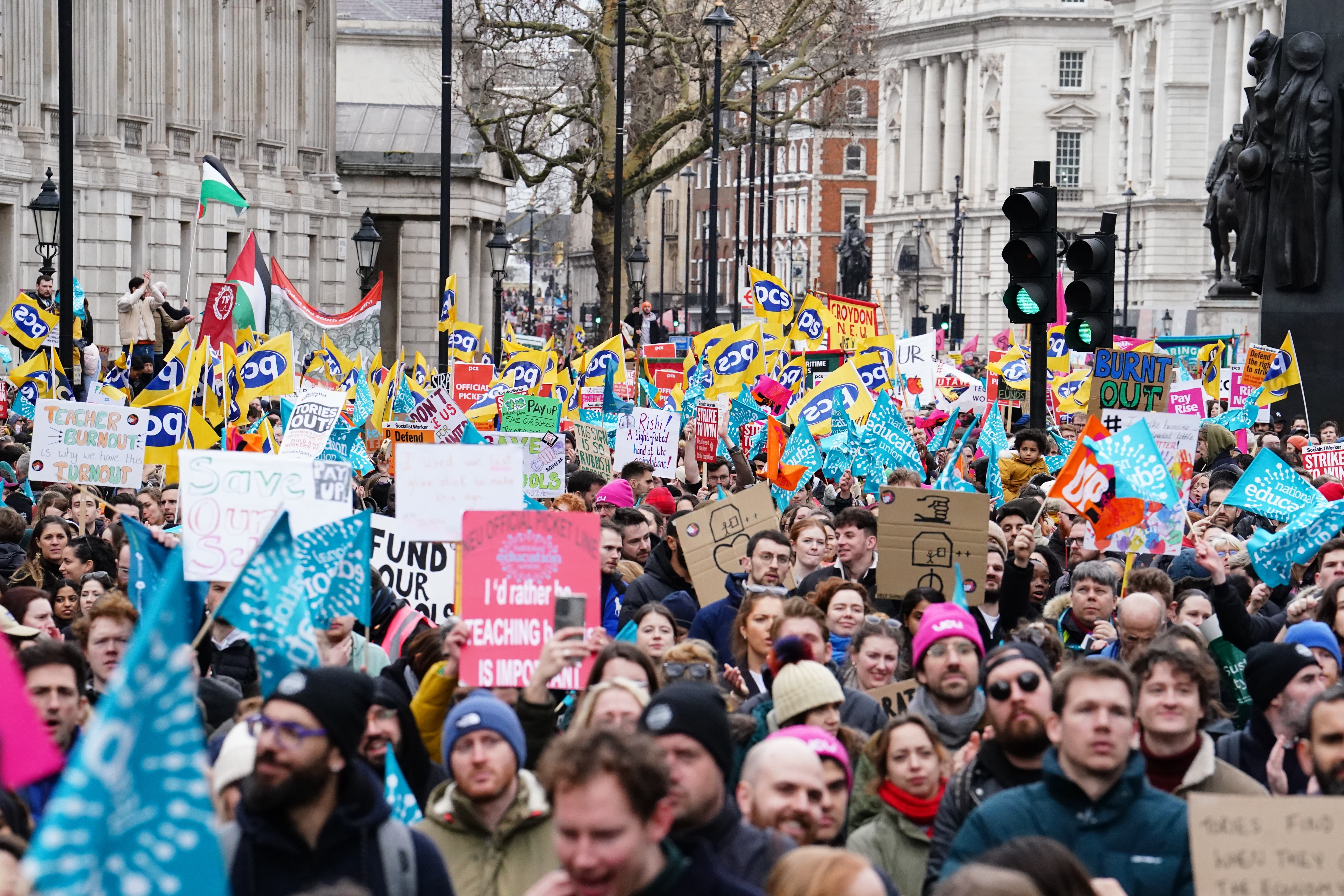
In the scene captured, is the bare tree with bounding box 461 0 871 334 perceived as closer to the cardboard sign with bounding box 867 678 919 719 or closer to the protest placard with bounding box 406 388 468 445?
the protest placard with bounding box 406 388 468 445

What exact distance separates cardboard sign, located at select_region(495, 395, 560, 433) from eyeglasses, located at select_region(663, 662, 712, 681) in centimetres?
950

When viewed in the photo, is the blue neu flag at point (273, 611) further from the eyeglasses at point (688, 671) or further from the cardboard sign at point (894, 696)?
the cardboard sign at point (894, 696)

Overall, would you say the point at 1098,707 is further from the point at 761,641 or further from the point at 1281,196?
the point at 1281,196

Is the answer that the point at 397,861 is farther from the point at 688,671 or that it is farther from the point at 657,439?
the point at 657,439

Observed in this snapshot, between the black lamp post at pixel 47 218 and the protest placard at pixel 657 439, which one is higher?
the black lamp post at pixel 47 218

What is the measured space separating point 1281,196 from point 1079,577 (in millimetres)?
15866

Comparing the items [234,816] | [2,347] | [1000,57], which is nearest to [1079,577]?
[234,816]

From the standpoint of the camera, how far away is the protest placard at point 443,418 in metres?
15.6

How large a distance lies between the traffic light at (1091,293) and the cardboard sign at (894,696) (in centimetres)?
581

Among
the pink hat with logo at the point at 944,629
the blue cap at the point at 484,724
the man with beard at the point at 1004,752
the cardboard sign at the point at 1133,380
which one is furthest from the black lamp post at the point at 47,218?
the man with beard at the point at 1004,752

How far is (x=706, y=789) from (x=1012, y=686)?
1.22 meters

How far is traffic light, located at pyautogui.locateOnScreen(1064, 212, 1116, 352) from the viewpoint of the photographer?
42.6ft

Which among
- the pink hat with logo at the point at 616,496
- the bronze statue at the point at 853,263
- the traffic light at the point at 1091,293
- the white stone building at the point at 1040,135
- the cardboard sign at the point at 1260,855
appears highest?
the white stone building at the point at 1040,135

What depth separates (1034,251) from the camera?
12.7 metres
